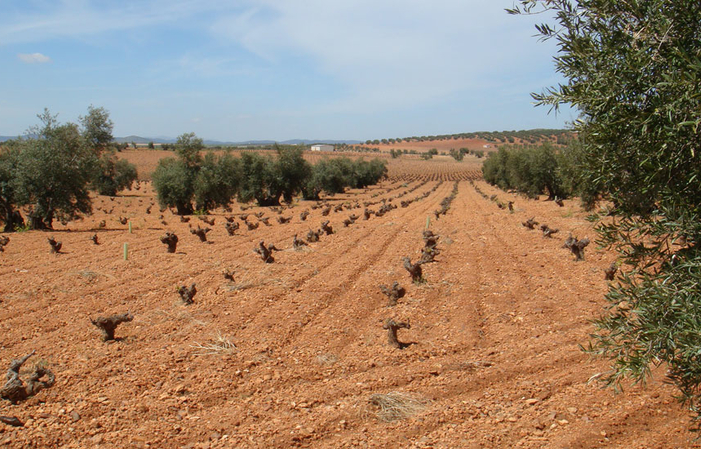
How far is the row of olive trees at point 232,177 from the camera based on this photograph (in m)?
34.2

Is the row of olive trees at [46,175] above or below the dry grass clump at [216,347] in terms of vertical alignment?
above

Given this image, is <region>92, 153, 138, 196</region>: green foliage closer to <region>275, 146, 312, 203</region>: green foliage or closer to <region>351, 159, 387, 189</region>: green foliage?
<region>275, 146, 312, 203</region>: green foliage

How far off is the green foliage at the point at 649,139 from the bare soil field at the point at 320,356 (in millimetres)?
1952

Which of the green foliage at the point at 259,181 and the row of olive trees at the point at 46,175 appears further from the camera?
the green foliage at the point at 259,181

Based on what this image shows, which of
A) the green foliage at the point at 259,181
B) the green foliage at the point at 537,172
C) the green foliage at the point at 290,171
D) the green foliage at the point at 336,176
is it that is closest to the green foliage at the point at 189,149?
the green foliage at the point at 259,181

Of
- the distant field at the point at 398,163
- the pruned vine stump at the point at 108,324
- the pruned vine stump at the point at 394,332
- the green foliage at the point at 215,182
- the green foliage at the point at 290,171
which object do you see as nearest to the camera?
the pruned vine stump at the point at 394,332

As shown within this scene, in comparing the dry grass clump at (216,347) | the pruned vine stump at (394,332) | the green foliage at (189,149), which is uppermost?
the green foliage at (189,149)

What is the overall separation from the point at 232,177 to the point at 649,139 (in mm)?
34200

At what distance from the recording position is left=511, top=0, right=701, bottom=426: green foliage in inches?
140

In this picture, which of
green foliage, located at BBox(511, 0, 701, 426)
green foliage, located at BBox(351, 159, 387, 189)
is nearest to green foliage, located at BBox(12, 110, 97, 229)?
green foliage, located at BBox(511, 0, 701, 426)

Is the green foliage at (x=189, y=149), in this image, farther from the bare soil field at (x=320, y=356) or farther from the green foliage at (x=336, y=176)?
the bare soil field at (x=320, y=356)


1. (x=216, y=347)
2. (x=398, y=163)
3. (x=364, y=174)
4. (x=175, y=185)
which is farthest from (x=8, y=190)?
(x=398, y=163)

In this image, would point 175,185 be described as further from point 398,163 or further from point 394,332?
point 398,163

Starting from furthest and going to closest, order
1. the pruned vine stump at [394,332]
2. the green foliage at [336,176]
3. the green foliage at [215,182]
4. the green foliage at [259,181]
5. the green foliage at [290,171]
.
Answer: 1. the green foliage at [336,176]
2. the green foliage at [290,171]
3. the green foliage at [259,181]
4. the green foliage at [215,182]
5. the pruned vine stump at [394,332]
